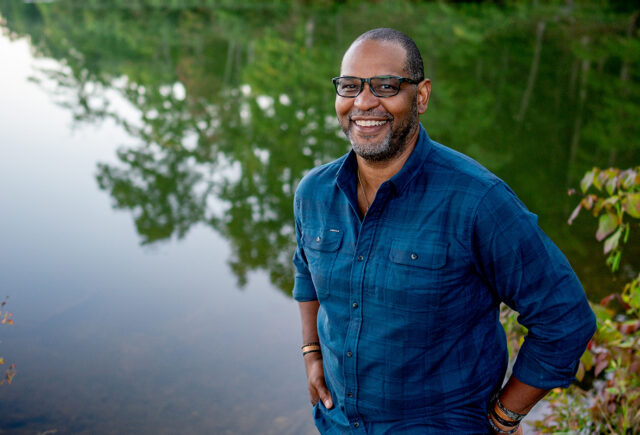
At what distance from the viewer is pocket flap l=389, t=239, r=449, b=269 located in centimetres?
165

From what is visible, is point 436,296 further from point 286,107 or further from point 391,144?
point 286,107

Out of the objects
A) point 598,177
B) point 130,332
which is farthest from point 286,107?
point 598,177

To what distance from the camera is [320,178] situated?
6.56 ft

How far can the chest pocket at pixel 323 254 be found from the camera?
6.10ft

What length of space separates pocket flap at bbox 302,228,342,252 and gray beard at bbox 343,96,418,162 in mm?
261

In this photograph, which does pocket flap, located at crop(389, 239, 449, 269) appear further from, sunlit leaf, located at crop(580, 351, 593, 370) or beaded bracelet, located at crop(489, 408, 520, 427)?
sunlit leaf, located at crop(580, 351, 593, 370)

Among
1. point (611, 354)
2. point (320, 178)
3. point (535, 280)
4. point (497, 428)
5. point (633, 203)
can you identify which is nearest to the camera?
point (535, 280)

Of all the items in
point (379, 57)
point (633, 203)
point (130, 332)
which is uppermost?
point (379, 57)

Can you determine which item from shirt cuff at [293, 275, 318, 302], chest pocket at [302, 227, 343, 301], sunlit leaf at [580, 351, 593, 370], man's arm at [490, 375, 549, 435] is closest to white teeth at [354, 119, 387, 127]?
chest pocket at [302, 227, 343, 301]

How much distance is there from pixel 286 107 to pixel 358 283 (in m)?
11.2

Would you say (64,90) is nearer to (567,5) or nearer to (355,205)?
(355,205)

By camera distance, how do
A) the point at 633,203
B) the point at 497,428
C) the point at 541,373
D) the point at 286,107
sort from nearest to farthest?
the point at 541,373, the point at 497,428, the point at 633,203, the point at 286,107

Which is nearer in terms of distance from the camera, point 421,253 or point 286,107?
point 421,253

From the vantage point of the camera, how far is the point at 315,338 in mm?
2270
